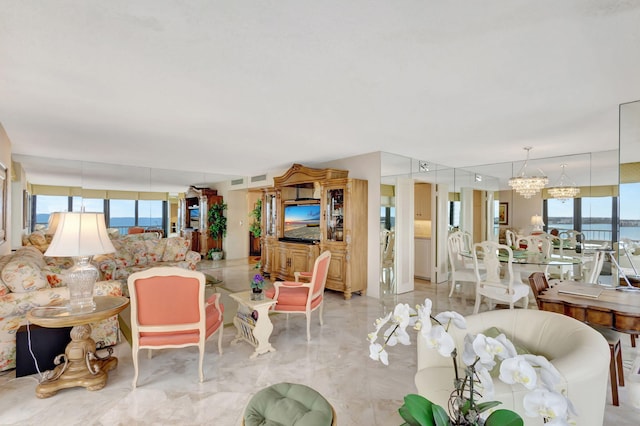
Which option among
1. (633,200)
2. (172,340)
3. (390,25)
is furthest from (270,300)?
(633,200)

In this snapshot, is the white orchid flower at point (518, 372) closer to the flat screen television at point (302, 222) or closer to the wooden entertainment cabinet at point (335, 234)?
the wooden entertainment cabinet at point (335, 234)

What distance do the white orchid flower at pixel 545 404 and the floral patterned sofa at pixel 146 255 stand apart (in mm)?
5746

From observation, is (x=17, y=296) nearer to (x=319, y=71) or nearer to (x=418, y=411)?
(x=319, y=71)

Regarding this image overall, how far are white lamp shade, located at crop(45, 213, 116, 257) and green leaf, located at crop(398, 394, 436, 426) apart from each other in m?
2.56

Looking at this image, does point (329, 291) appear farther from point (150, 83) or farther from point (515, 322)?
point (150, 83)

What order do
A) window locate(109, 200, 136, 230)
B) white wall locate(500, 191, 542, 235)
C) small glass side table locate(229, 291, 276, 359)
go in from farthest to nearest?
window locate(109, 200, 136, 230)
white wall locate(500, 191, 542, 235)
small glass side table locate(229, 291, 276, 359)

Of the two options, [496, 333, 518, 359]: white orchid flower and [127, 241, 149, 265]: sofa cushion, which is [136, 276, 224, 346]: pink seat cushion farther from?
[127, 241, 149, 265]: sofa cushion

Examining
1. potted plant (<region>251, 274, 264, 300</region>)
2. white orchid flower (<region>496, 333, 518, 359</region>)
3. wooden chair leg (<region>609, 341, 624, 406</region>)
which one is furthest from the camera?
potted plant (<region>251, 274, 264, 300</region>)

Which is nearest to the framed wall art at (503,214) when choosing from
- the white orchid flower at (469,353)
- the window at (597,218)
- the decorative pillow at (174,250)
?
the window at (597,218)

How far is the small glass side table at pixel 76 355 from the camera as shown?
7.45ft

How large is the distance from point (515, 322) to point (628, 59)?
1.93m

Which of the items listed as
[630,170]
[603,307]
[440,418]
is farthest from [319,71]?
[630,170]

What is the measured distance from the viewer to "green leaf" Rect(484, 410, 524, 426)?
0.81 m

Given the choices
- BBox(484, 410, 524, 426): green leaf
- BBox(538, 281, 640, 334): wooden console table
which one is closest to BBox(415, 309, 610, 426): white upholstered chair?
BBox(484, 410, 524, 426): green leaf
